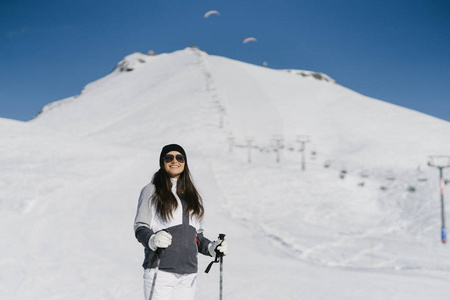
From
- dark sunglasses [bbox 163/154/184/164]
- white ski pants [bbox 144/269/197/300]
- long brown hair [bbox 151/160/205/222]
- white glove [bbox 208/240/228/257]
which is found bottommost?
white ski pants [bbox 144/269/197/300]

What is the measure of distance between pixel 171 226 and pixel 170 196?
0.24 metres

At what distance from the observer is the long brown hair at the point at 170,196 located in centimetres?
296

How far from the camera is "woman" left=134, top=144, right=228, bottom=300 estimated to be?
9.46 ft

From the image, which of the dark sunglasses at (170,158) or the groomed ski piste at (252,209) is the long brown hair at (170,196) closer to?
the dark sunglasses at (170,158)

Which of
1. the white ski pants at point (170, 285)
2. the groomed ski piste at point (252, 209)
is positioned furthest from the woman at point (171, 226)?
the groomed ski piste at point (252, 209)

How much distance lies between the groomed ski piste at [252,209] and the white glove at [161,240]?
4209 millimetres

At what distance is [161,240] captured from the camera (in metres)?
2.69

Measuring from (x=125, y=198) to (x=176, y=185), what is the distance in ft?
39.1

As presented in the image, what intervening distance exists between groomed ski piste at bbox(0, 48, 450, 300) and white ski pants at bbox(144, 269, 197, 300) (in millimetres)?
3796

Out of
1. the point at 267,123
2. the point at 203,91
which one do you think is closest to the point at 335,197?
the point at 267,123

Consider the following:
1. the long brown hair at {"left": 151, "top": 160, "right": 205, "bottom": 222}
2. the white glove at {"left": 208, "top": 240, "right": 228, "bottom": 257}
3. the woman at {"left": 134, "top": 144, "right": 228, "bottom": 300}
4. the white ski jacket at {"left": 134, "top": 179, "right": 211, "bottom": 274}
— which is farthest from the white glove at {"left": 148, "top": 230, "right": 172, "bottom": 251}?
the white glove at {"left": 208, "top": 240, "right": 228, "bottom": 257}

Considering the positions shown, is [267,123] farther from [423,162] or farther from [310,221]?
[310,221]

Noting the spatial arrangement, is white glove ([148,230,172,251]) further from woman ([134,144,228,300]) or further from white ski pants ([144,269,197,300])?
white ski pants ([144,269,197,300])

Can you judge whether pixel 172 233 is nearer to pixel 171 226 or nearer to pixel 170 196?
pixel 171 226
